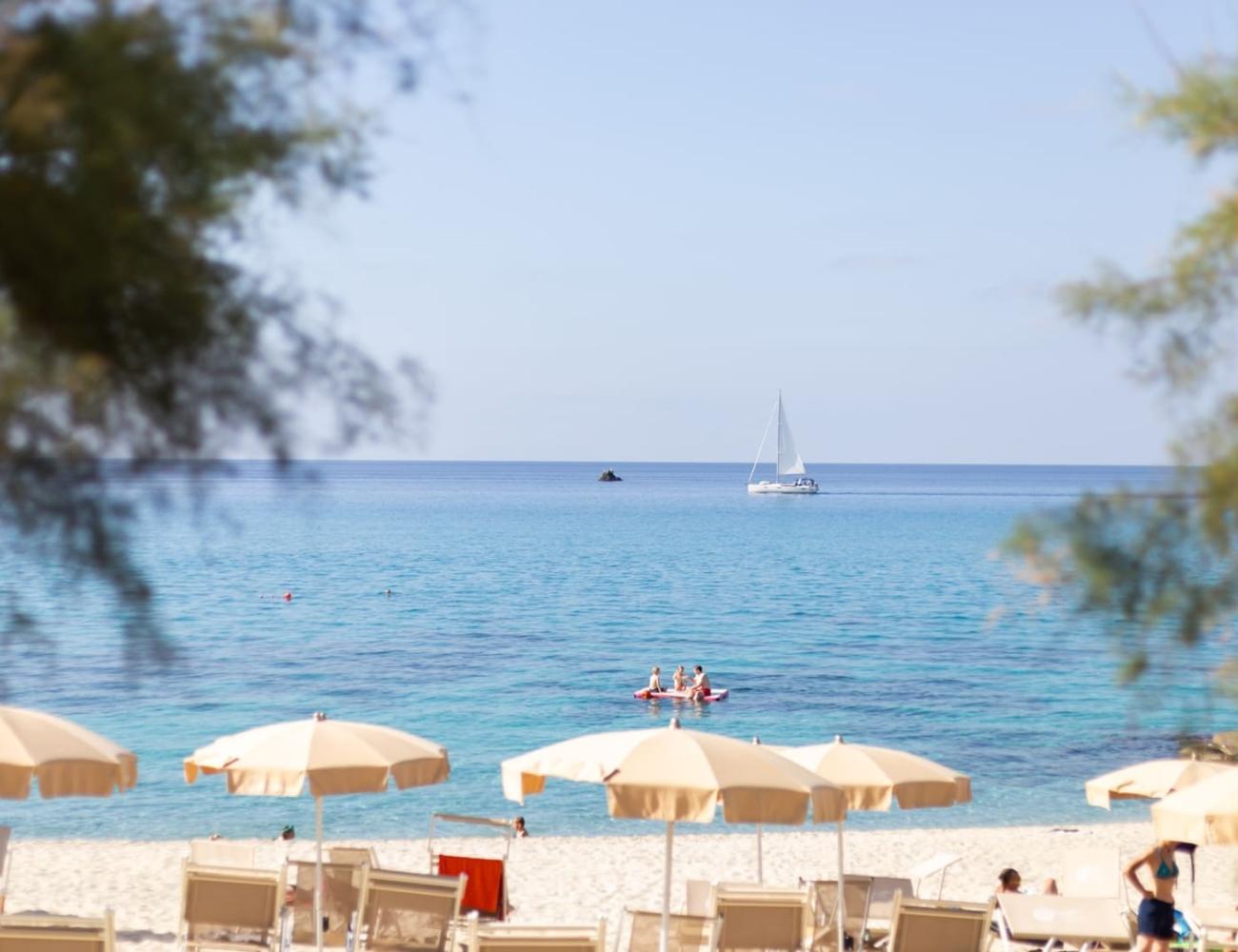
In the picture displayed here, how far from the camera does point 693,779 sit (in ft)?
27.1

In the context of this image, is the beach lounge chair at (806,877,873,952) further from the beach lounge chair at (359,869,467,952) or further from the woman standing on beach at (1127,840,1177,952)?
the beach lounge chair at (359,869,467,952)

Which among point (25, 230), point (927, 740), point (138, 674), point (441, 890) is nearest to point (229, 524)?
point (138, 674)

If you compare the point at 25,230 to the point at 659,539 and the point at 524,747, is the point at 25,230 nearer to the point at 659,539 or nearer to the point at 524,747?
the point at 524,747

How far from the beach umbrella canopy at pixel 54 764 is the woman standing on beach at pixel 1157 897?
6629mm

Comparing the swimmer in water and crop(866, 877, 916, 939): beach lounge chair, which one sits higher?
crop(866, 877, 916, 939): beach lounge chair

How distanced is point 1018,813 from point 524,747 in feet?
31.8

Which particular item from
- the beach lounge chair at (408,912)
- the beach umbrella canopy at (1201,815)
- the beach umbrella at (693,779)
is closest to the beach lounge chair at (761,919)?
the beach umbrella at (693,779)

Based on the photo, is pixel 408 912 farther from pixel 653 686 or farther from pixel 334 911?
pixel 653 686

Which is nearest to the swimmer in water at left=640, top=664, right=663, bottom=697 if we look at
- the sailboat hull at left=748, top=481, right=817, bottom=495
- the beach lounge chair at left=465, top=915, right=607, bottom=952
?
the beach lounge chair at left=465, top=915, right=607, bottom=952

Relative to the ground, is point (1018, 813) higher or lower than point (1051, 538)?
lower

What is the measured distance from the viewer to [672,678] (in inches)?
1451

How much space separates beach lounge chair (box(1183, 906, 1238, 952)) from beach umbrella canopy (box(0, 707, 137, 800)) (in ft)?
23.8

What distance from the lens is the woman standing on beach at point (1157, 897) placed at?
962 centimetres

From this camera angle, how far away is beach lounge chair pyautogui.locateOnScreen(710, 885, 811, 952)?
8.82 m
